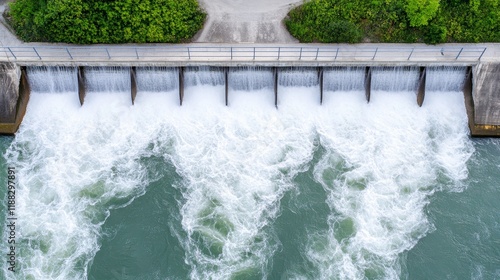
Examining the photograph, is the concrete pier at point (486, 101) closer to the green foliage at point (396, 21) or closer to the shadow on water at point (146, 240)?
the green foliage at point (396, 21)

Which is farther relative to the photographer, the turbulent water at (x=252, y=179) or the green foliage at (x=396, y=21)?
the green foliage at (x=396, y=21)

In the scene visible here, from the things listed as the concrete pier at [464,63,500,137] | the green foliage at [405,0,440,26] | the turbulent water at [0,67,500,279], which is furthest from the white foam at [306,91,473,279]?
the green foliage at [405,0,440,26]

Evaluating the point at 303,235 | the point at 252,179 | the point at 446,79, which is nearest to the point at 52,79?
the point at 252,179

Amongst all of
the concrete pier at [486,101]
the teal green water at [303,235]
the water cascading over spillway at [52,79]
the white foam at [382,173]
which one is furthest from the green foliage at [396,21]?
the water cascading over spillway at [52,79]

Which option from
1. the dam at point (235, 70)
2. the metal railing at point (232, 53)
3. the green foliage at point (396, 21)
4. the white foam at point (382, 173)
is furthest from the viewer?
the green foliage at point (396, 21)

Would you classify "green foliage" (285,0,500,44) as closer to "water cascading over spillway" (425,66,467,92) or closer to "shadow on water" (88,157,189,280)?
"water cascading over spillway" (425,66,467,92)

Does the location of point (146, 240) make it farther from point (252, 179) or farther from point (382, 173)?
point (382, 173)
